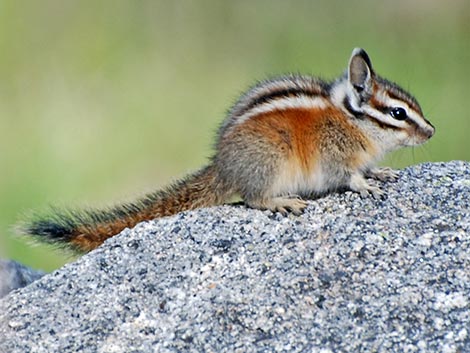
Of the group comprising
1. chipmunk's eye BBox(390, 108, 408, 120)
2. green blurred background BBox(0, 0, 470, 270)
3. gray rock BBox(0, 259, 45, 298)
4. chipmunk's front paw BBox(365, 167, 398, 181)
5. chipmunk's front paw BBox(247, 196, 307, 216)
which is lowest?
gray rock BBox(0, 259, 45, 298)

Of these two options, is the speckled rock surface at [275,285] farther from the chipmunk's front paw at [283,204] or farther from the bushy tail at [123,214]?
the bushy tail at [123,214]

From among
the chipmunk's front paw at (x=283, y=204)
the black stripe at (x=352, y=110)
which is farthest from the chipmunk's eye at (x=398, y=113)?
the chipmunk's front paw at (x=283, y=204)

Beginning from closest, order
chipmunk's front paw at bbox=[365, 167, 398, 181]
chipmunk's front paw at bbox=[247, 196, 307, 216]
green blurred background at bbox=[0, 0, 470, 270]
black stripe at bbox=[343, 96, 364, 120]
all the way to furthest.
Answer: chipmunk's front paw at bbox=[247, 196, 307, 216]
chipmunk's front paw at bbox=[365, 167, 398, 181]
black stripe at bbox=[343, 96, 364, 120]
green blurred background at bbox=[0, 0, 470, 270]

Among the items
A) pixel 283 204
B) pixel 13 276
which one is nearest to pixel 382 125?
pixel 283 204

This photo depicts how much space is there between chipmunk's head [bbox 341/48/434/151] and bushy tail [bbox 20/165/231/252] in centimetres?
72

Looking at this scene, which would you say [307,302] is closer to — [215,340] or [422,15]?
[215,340]

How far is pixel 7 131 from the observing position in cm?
989

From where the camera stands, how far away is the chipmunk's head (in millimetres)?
5992

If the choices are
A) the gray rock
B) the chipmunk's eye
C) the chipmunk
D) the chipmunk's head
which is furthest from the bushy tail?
the chipmunk's eye

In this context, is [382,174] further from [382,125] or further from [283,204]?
[283,204]

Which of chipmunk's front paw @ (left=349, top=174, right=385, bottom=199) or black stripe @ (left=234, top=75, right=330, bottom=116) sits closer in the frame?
chipmunk's front paw @ (left=349, top=174, right=385, bottom=199)

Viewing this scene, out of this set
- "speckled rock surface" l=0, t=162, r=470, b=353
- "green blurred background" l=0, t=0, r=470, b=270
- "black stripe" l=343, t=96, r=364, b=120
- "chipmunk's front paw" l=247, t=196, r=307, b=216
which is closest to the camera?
"speckled rock surface" l=0, t=162, r=470, b=353

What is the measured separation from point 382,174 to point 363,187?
0.19 m

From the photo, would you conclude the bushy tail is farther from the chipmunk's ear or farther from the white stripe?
the chipmunk's ear
